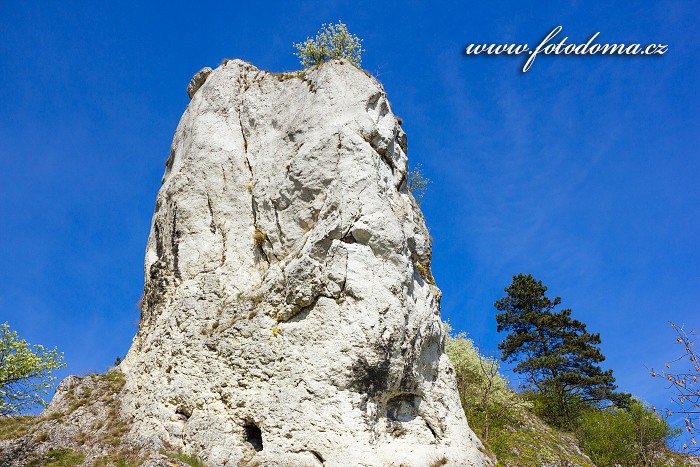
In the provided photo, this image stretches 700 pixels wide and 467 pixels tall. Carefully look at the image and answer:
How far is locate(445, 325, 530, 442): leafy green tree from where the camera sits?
94.2 ft

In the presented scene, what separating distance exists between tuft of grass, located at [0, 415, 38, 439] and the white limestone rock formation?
2779mm

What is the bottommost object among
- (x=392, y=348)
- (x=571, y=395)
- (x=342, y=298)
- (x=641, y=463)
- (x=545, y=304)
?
(x=641, y=463)

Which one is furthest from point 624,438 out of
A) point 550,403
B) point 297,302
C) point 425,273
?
point 297,302

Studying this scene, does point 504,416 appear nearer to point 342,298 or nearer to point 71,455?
point 342,298

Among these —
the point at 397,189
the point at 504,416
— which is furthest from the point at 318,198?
the point at 504,416

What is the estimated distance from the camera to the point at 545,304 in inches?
1743

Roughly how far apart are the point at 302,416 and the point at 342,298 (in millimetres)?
3319

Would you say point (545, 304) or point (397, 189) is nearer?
point (397, 189)

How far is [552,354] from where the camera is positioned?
137ft

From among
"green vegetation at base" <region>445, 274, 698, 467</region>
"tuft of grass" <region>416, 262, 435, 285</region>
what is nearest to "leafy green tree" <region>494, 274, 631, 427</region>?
"green vegetation at base" <region>445, 274, 698, 467</region>

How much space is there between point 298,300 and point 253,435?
390cm

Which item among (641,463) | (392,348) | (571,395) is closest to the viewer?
(392,348)

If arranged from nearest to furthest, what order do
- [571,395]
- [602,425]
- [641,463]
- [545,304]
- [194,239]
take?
[194,239] → [641,463] → [602,425] → [571,395] → [545,304]

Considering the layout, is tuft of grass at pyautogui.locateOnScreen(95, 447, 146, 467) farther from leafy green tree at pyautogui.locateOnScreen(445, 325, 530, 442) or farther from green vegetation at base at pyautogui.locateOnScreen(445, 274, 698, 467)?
leafy green tree at pyautogui.locateOnScreen(445, 325, 530, 442)
